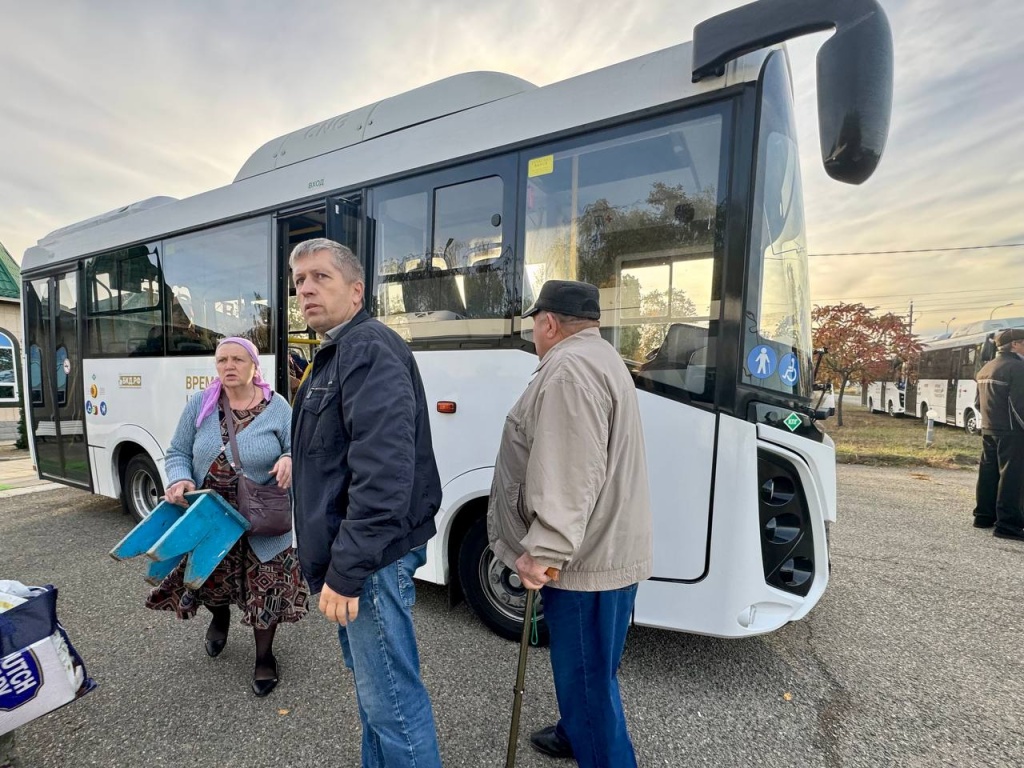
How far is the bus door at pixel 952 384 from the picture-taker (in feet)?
45.8

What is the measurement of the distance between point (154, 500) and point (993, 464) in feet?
29.9

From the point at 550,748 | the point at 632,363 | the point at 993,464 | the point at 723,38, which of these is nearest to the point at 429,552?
the point at 550,748

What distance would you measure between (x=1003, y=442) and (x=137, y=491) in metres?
9.22

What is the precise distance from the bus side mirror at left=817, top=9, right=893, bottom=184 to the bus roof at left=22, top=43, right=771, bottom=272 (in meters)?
0.46

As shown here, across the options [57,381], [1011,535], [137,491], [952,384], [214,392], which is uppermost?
[214,392]

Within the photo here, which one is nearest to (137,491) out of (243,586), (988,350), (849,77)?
(243,586)

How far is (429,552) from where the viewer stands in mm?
3211

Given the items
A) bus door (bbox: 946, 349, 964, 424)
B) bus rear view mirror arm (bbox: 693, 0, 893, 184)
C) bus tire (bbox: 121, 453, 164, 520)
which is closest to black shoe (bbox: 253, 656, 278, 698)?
bus tire (bbox: 121, 453, 164, 520)

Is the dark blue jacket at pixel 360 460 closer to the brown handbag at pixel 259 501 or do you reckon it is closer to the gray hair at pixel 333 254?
the gray hair at pixel 333 254

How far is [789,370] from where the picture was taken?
2.58 metres

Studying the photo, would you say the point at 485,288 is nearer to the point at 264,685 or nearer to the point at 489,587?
the point at 489,587

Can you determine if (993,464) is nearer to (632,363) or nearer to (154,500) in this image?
(632,363)

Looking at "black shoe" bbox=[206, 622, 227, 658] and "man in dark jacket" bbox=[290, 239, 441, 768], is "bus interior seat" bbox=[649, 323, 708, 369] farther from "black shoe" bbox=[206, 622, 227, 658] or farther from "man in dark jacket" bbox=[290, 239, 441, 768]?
"black shoe" bbox=[206, 622, 227, 658]

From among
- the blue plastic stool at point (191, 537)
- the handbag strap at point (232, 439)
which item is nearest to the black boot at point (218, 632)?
the blue plastic stool at point (191, 537)
